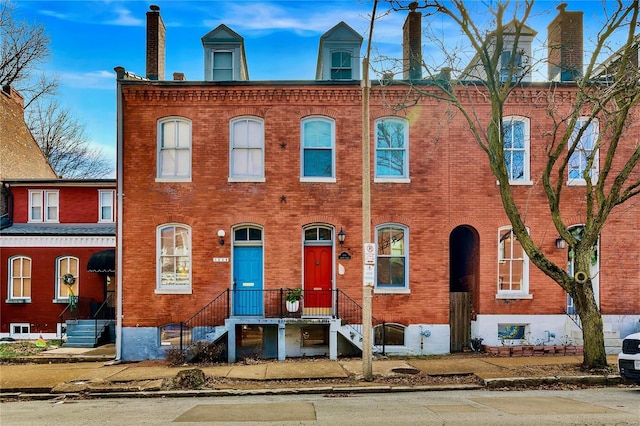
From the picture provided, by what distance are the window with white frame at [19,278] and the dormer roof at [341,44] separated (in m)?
15.0

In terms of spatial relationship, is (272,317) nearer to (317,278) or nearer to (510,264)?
(317,278)

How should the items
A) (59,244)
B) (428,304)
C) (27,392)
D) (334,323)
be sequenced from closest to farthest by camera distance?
(27,392), (334,323), (428,304), (59,244)

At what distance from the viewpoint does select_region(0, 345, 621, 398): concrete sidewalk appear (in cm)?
1108

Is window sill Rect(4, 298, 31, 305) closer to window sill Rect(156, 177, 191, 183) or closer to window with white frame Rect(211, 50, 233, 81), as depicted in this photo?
window sill Rect(156, 177, 191, 183)

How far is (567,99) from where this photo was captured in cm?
1593

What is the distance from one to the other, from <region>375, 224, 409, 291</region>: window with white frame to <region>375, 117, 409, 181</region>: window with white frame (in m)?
1.78

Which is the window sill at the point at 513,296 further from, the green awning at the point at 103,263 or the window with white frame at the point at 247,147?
the green awning at the point at 103,263

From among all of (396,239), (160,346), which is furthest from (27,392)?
(396,239)

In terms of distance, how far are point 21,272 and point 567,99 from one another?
72.8 ft

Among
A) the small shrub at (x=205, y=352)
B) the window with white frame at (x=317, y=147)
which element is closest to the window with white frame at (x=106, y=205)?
the small shrub at (x=205, y=352)

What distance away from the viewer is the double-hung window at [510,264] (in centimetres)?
1578

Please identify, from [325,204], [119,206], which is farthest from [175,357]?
[325,204]

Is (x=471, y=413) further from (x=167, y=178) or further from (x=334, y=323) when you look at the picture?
(x=167, y=178)

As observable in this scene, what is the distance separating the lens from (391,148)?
15891mm
